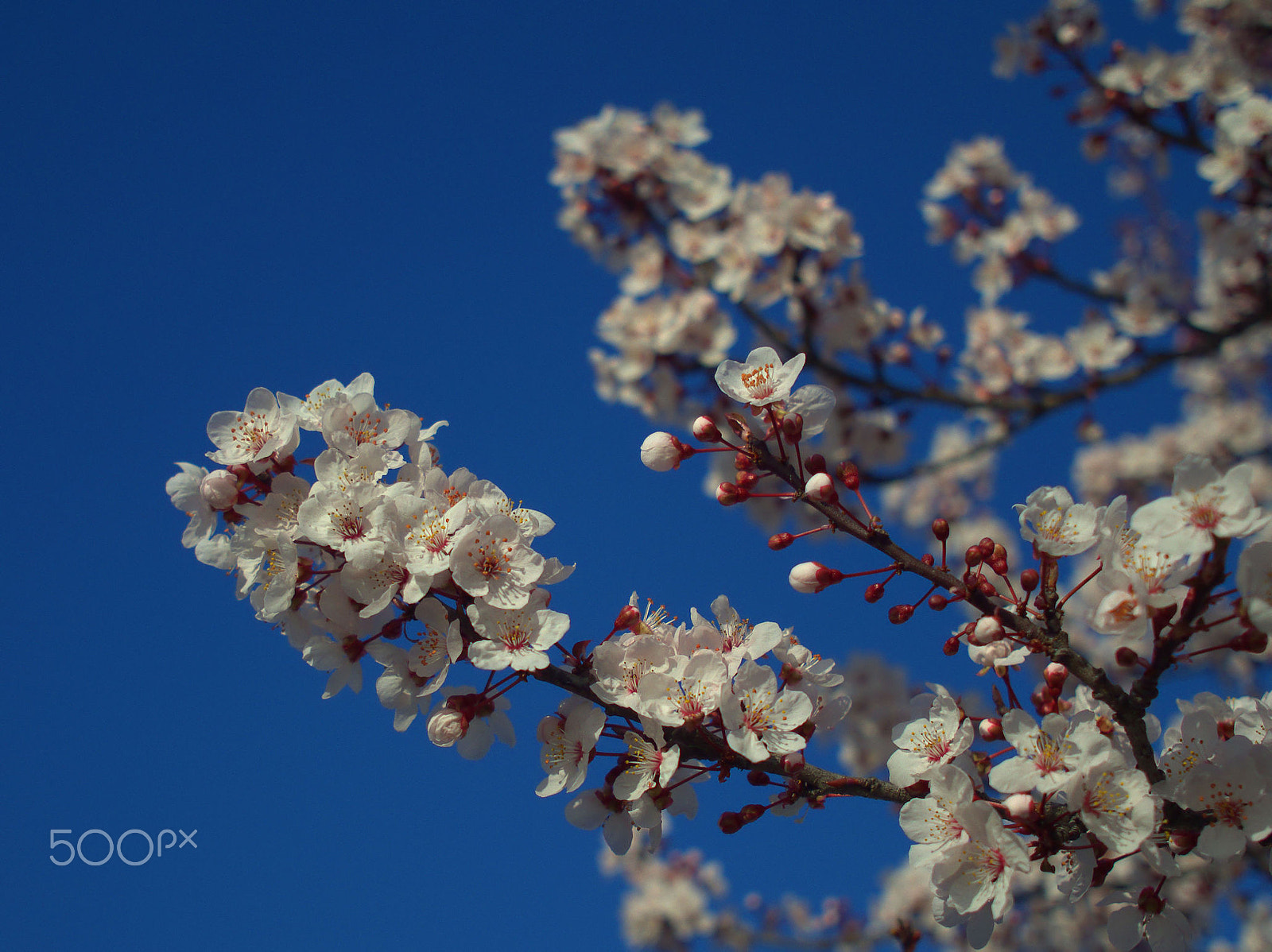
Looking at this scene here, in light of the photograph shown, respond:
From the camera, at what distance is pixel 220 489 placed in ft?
7.20

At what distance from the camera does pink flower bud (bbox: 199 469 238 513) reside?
2195mm

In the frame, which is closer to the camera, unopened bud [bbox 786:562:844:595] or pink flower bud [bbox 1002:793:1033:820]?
pink flower bud [bbox 1002:793:1033:820]

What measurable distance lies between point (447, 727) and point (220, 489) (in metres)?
0.86

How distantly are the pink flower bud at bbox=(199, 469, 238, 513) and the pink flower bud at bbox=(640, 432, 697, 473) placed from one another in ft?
3.58

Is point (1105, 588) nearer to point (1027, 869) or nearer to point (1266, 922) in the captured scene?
point (1027, 869)

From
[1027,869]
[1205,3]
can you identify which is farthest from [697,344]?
[1027,869]

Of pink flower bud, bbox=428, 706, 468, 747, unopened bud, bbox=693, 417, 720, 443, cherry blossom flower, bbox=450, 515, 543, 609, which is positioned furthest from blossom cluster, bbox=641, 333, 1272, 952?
pink flower bud, bbox=428, 706, 468, 747

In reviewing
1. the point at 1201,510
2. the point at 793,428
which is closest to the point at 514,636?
the point at 793,428

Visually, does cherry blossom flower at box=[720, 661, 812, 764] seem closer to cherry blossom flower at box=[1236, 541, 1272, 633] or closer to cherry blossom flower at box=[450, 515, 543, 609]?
cherry blossom flower at box=[450, 515, 543, 609]

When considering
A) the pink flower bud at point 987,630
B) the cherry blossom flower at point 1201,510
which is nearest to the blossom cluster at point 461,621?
the pink flower bud at point 987,630

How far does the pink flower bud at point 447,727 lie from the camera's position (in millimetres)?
2076

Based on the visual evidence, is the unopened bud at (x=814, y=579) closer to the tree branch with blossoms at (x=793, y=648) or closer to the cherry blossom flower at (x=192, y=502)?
the tree branch with blossoms at (x=793, y=648)

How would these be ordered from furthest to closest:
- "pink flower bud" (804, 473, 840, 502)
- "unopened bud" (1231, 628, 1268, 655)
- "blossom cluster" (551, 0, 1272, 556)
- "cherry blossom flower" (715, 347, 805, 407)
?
"blossom cluster" (551, 0, 1272, 556) < "cherry blossom flower" (715, 347, 805, 407) < "pink flower bud" (804, 473, 840, 502) < "unopened bud" (1231, 628, 1268, 655)

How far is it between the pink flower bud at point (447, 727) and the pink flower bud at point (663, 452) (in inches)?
32.6
